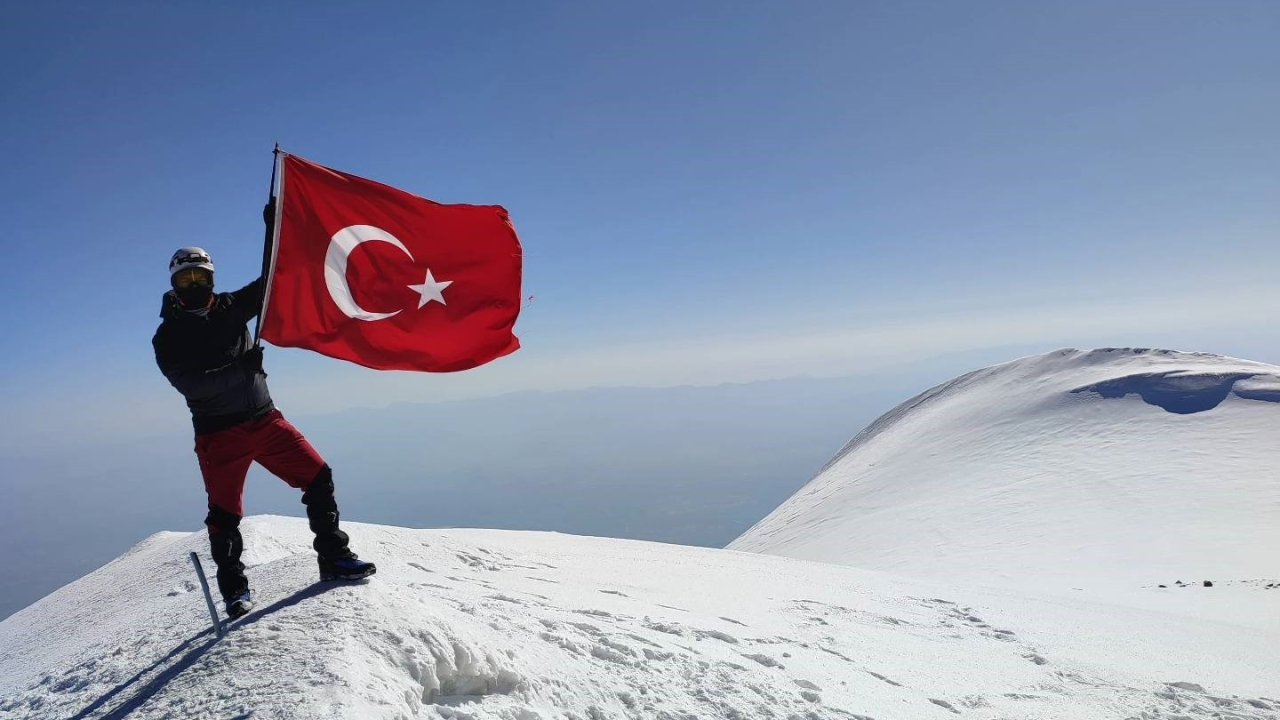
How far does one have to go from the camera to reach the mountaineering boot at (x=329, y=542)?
4.77m

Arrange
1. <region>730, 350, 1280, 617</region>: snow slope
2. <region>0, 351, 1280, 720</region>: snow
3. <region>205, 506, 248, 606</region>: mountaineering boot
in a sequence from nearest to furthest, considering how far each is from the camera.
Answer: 1. <region>0, 351, 1280, 720</region>: snow
2. <region>205, 506, 248, 606</region>: mountaineering boot
3. <region>730, 350, 1280, 617</region>: snow slope

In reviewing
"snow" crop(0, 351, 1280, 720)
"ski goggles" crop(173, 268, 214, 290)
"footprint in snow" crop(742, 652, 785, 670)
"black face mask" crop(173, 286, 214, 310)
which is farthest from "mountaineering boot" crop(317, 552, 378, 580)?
"footprint in snow" crop(742, 652, 785, 670)

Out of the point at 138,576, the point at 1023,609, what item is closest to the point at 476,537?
the point at 138,576

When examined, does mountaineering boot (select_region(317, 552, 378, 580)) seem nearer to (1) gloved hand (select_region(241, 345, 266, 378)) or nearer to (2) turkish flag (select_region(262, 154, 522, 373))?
(1) gloved hand (select_region(241, 345, 266, 378))

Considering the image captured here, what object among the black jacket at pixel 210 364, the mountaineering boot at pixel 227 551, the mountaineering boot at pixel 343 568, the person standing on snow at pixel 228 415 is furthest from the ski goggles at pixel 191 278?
the mountaineering boot at pixel 343 568

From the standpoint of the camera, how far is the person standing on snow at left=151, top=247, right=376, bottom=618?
14.9 feet

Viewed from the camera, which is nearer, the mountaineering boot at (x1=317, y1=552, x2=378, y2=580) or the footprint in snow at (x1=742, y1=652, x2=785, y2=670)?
the mountaineering boot at (x1=317, y1=552, x2=378, y2=580)

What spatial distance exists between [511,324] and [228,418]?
8.44 ft

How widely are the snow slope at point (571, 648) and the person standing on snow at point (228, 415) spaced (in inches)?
13.4

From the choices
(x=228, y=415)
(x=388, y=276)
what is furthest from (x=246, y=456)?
(x=388, y=276)

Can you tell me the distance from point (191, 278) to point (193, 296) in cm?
13

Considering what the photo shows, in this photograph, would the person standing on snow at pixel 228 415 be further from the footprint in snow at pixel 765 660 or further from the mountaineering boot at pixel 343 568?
the footprint in snow at pixel 765 660

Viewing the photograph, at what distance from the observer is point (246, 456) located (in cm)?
472

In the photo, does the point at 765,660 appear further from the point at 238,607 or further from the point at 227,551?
the point at 227,551
